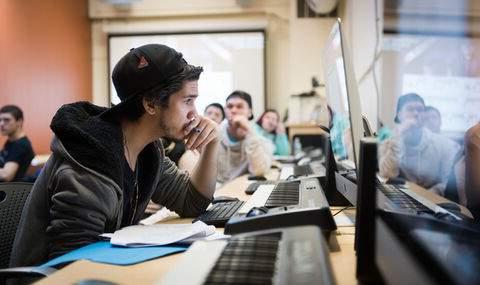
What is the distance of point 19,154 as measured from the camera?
3400 millimetres

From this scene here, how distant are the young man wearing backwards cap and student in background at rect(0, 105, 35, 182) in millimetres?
2406

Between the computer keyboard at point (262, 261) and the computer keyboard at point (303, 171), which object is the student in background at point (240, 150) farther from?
the computer keyboard at point (262, 261)

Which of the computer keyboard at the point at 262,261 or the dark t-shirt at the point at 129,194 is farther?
the dark t-shirt at the point at 129,194

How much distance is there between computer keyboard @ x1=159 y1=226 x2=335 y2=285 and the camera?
501 mm

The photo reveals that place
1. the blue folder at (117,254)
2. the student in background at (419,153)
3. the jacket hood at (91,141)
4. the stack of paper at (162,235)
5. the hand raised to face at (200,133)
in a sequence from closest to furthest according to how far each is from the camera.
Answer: the blue folder at (117,254) < the stack of paper at (162,235) < the jacket hood at (91,141) < the hand raised to face at (200,133) < the student in background at (419,153)

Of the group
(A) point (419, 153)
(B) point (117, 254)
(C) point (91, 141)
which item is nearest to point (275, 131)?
(A) point (419, 153)

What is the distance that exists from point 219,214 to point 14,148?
2778 millimetres

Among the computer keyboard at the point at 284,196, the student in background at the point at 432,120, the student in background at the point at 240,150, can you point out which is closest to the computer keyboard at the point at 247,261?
the computer keyboard at the point at 284,196

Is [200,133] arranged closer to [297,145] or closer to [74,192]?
[74,192]

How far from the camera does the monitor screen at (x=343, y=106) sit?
0.90 m

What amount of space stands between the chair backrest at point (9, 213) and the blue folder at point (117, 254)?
365 mm

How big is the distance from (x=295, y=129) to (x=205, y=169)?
3428 millimetres

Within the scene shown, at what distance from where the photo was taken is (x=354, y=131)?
88 centimetres

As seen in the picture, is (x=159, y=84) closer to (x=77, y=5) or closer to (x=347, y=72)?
(x=347, y=72)
